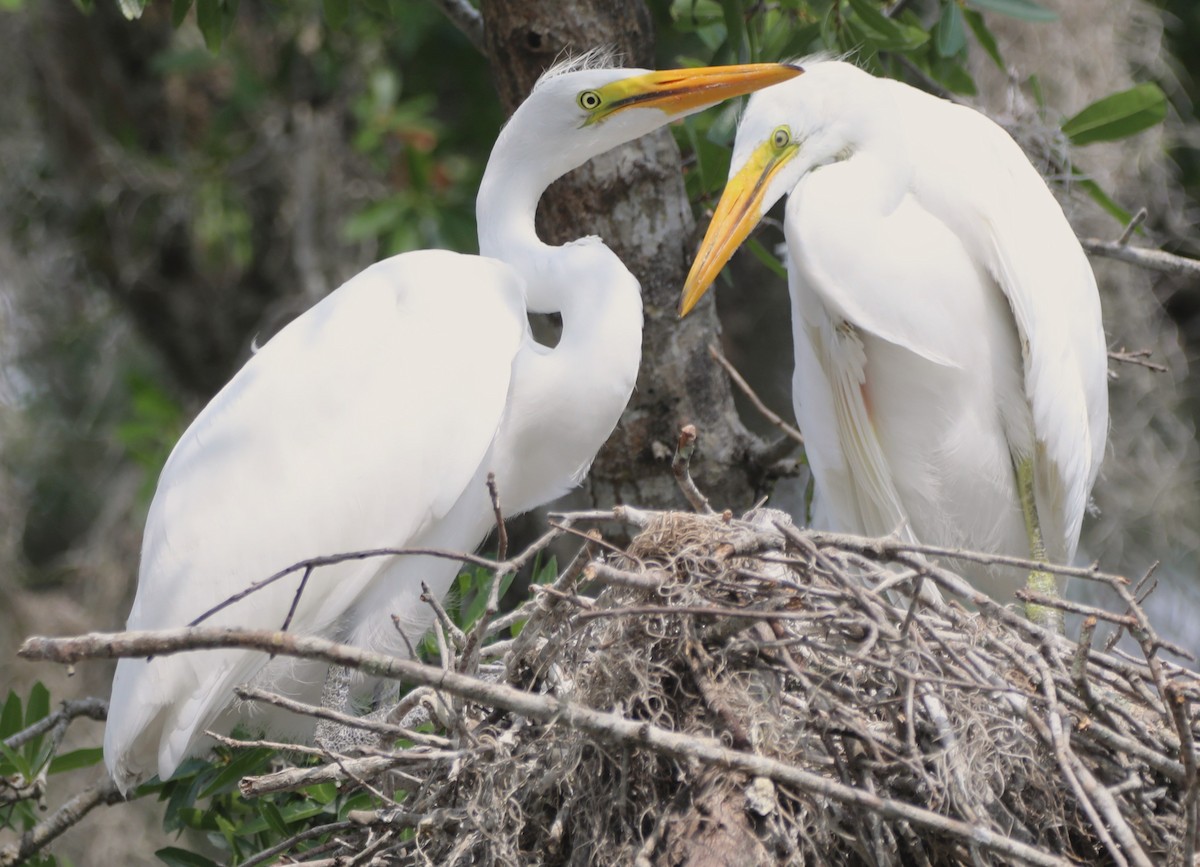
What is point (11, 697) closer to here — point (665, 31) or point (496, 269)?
point (496, 269)

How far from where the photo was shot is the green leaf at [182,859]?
244 centimetres

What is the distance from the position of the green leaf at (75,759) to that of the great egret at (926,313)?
1487mm

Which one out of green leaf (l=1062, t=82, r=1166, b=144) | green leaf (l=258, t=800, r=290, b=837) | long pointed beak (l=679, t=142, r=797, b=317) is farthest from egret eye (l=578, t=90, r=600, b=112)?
green leaf (l=258, t=800, r=290, b=837)

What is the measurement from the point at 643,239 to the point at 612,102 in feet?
1.38

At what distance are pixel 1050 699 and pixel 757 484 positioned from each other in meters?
1.35

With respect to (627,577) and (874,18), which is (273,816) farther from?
(874,18)

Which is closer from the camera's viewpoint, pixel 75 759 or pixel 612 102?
pixel 612 102

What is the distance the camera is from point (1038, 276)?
264 cm

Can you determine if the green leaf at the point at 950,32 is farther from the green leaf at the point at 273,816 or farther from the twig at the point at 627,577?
the green leaf at the point at 273,816

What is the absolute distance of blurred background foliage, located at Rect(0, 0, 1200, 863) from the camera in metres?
4.32

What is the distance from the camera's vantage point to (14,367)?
559 cm

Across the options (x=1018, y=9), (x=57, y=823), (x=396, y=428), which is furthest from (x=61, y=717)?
(x=1018, y=9)

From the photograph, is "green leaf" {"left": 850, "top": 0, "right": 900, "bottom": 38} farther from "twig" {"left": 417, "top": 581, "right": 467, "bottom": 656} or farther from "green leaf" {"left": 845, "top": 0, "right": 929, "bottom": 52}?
"twig" {"left": 417, "top": 581, "right": 467, "bottom": 656}

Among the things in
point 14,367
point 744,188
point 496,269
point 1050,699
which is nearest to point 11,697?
point 496,269
